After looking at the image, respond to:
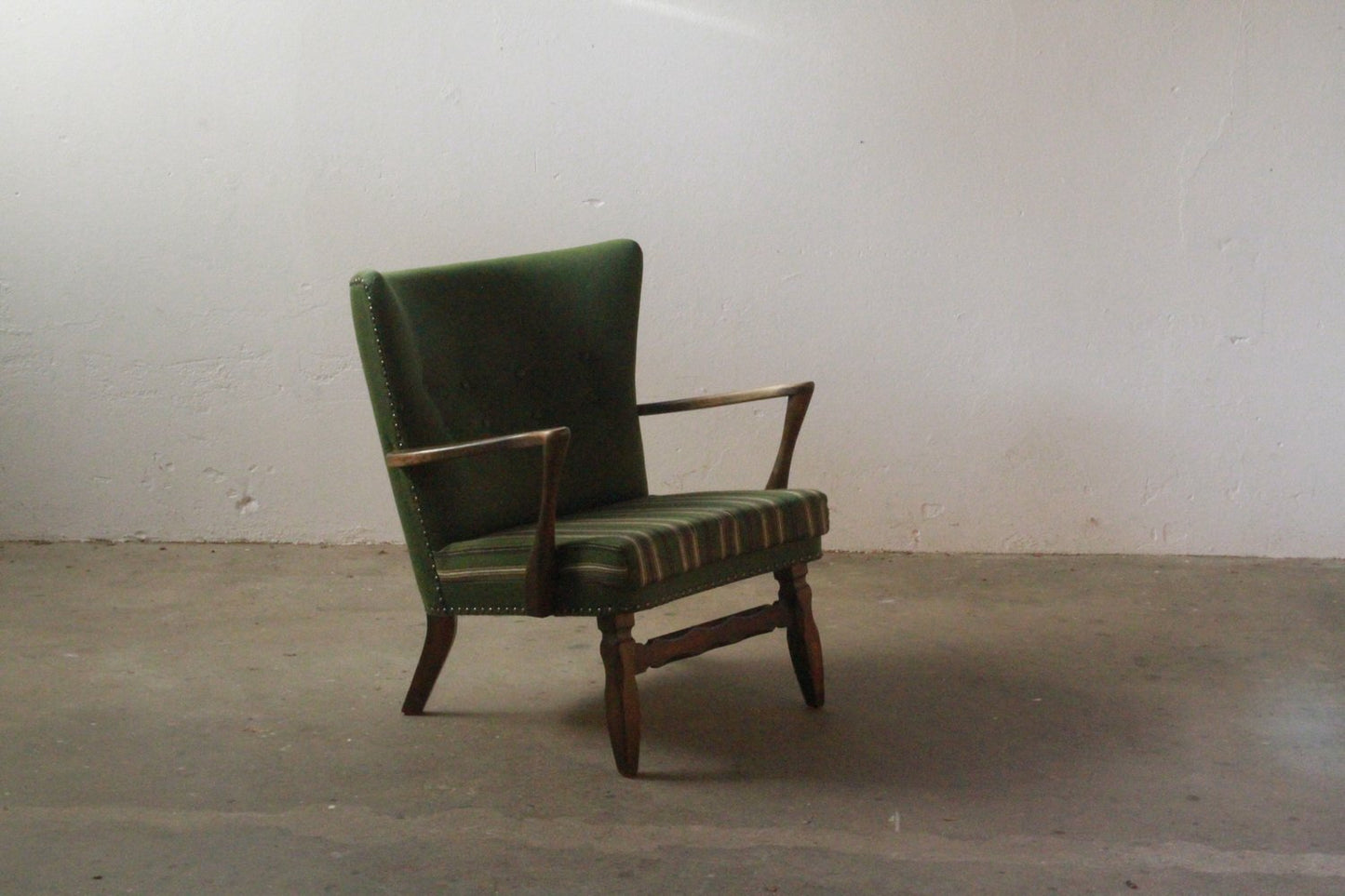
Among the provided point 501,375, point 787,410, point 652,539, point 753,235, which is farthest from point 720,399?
point 753,235

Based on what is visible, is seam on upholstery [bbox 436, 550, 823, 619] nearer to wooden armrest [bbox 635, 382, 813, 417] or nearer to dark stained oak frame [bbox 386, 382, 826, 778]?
dark stained oak frame [bbox 386, 382, 826, 778]

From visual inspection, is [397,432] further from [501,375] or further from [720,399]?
[720,399]

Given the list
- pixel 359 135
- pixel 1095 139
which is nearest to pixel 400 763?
pixel 359 135

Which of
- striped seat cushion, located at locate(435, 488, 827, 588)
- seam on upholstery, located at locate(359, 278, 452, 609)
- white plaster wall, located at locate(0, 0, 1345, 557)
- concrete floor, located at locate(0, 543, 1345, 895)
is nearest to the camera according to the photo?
concrete floor, located at locate(0, 543, 1345, 895)

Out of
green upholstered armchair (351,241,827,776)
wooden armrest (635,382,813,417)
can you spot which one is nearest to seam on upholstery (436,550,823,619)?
green upholstered armchair (351,241,827,776)

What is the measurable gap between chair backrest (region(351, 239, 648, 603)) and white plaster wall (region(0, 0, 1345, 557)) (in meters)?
1.22

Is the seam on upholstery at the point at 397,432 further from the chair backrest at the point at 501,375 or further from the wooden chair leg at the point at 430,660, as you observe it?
the wooden chair leg at the point at 430,660

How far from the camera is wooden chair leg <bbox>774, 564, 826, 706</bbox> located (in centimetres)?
281

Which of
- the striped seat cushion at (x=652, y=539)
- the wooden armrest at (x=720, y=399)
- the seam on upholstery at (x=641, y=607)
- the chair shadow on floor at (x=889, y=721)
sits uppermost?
the wooden armrest at (x=720, y=399)

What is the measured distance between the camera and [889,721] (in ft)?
9.04

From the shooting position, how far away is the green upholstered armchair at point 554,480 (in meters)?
2.49

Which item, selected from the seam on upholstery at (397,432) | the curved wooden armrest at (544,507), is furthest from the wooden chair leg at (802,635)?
the seam on upholstery at (397,432)

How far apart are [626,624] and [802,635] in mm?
487

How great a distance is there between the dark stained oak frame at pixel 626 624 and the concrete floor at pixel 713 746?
0.08 m
